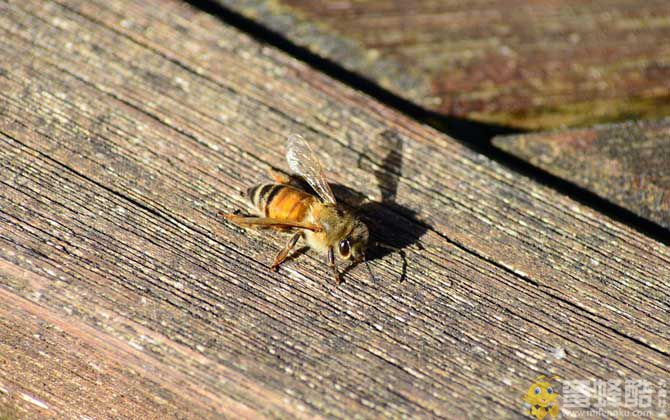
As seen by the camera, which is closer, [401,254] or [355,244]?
[401,254]

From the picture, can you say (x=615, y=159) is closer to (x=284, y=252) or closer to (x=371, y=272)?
(x=371, y=272)

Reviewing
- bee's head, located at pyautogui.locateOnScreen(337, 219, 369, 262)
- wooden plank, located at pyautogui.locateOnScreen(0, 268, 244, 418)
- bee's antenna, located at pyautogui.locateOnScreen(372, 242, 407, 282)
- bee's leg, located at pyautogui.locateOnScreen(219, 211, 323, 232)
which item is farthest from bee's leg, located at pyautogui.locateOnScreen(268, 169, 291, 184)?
wooden plank, located at pyautogui.locateOnScreen(0, 268, 244, 418)

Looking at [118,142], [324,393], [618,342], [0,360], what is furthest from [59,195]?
[618,342]

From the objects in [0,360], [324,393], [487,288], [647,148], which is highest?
A: [647,148]

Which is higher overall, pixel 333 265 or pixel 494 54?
pixel 494 54

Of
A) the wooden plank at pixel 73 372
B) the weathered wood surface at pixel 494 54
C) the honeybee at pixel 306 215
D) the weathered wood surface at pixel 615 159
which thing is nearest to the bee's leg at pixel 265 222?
the honeybee at pixel 306 215

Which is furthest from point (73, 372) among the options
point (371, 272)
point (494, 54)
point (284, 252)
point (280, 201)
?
point (494, 54)

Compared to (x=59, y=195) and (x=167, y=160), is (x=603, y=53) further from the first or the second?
(x=59, y=195)
